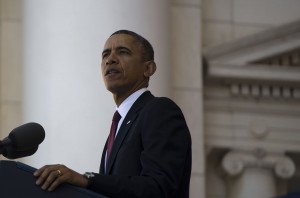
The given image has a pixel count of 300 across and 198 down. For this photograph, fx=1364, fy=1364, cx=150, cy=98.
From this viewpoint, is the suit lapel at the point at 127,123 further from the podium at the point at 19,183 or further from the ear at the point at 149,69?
the podium at the point at 19,183

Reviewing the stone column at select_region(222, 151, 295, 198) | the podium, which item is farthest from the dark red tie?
the stone column at select_region(222, 151, 295, 198)

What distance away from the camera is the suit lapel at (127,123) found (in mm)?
6426

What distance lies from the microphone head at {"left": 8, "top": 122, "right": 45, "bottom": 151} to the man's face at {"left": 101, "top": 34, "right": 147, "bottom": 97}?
0.65 metres

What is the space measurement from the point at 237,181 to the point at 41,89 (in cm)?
230

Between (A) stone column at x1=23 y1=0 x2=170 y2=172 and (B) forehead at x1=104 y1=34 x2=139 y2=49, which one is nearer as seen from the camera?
(B) forehead at x1=104 y1=34 x2=139 y2=49

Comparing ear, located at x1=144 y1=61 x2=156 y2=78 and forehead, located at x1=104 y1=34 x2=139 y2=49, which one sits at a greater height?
forehead, located at x1=104 y1=34 x2=139 y2=49

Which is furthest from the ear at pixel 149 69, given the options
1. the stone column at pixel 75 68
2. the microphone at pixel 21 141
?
the stone column at pixel 75 68

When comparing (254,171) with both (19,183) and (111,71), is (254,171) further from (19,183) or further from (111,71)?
(19,183)

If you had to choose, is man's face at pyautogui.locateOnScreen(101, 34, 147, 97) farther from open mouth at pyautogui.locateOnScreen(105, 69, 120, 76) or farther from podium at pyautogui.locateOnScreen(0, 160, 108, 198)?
podium at pyautogui.locateOnScreen(0, 160, 108, 198)

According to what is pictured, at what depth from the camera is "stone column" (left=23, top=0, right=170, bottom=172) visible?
1176cm

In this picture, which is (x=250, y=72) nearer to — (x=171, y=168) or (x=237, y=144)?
(x=237, y=144)

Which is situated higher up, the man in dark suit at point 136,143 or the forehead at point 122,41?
the forehead at point 122,41

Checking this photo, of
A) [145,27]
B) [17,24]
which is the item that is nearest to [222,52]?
[145,27]

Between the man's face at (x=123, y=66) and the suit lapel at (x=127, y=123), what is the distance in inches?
3.6
